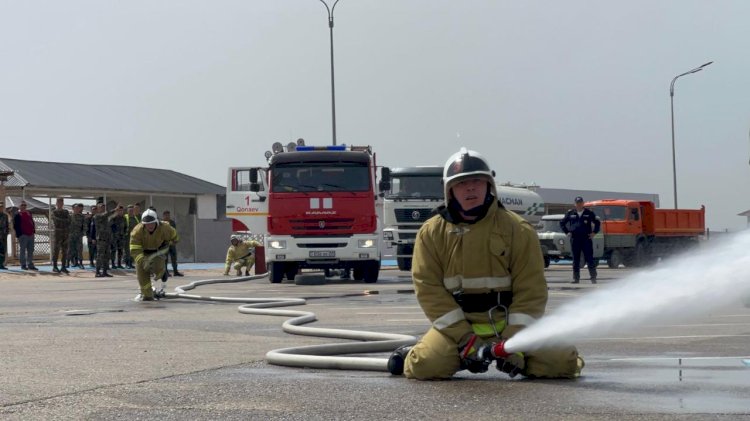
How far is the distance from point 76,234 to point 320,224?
1095 cm

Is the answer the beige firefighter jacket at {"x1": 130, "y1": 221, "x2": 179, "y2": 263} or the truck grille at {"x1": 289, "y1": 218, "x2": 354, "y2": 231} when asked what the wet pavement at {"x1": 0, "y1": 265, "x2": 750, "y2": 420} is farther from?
the truck grille at {"x1": 289, "y1": 218, "x2": 354, "y2": 231}

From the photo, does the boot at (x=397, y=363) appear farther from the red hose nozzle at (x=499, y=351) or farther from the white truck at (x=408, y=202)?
the white truck at (x=408, y=202)

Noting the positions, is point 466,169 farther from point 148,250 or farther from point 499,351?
point 148,250

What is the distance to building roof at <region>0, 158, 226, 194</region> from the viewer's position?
38781 mm

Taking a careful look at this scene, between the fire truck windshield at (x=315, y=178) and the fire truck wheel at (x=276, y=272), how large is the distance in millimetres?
1719

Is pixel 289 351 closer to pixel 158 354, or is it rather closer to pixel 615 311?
pixel 158 354

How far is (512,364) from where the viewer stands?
6.57 meters

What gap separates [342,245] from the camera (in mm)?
22984

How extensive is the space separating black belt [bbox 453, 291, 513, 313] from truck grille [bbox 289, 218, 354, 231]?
15971mm

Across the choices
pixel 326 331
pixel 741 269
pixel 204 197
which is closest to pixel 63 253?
pixel 204 197

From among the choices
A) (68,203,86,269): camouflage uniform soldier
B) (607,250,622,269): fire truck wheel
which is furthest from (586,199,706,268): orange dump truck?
(68,203,86,269): camouflage uniform soldier

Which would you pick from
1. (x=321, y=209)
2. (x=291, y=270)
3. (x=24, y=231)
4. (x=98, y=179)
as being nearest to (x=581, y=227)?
(x=321, y=209)

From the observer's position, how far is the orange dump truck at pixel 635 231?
37844 mm

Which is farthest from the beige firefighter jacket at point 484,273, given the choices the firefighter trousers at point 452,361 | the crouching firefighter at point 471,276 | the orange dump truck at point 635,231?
the orange dump truck at point 635,231
